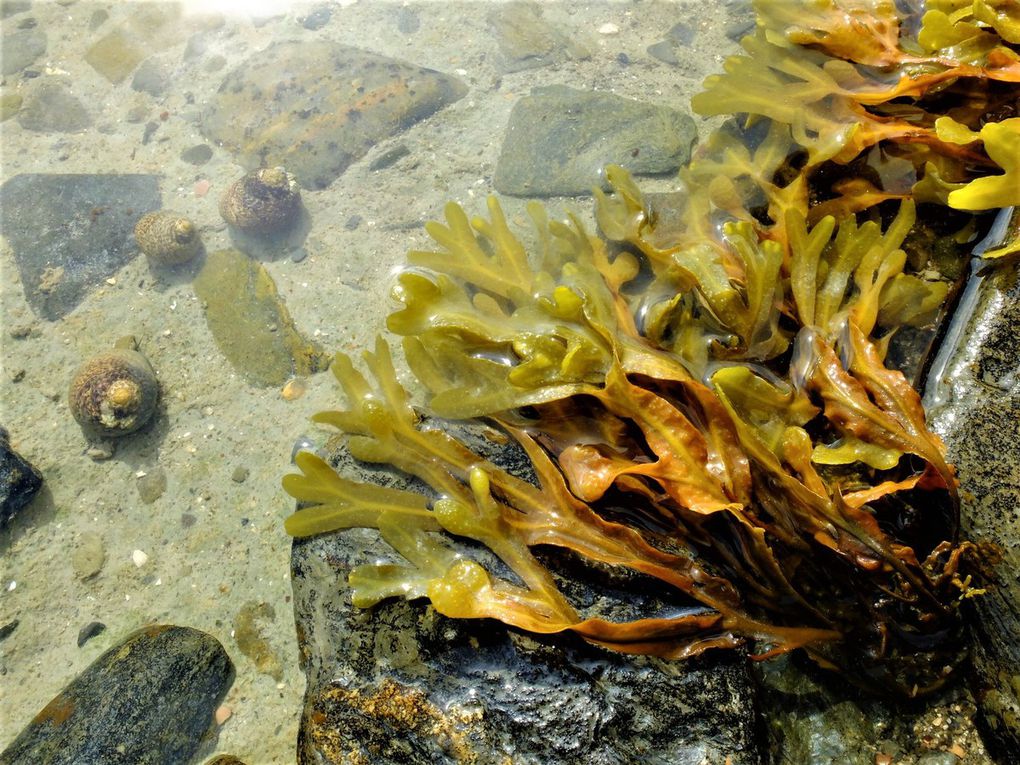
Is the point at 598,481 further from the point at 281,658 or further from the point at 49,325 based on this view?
the point at 49,325

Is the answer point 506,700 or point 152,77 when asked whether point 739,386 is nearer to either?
point 506,700

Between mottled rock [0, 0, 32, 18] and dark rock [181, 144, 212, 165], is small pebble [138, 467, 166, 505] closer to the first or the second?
dark rock [181, 144, 212, 165]

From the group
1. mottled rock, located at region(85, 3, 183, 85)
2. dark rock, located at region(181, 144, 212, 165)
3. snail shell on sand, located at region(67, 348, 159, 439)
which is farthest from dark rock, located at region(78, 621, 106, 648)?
mottled rock, located at region(85, 3, 183, 85)

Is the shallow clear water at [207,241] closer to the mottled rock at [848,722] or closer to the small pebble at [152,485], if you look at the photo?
the small pebble at [152,485]

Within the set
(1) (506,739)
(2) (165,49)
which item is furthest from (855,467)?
(2) (165,49)

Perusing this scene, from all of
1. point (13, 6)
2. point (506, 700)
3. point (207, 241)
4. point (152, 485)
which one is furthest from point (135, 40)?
point (506, 700)

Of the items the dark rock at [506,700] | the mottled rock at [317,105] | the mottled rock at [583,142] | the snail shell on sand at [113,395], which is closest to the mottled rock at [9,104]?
the mottled rock at [317,105]

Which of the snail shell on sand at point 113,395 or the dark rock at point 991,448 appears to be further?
the snail shell on sand at point 113,395
